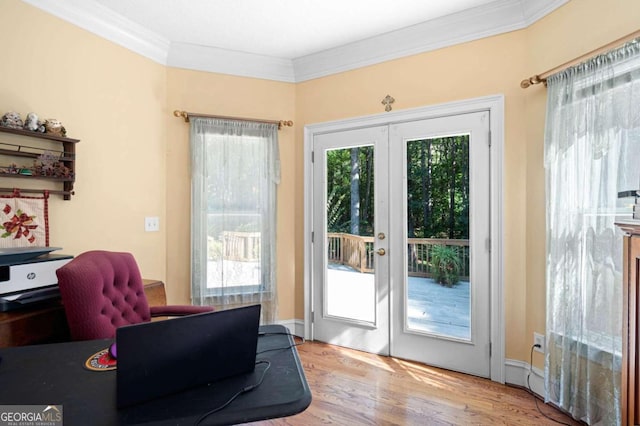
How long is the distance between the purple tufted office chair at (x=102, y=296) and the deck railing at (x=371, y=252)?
1.52 meters

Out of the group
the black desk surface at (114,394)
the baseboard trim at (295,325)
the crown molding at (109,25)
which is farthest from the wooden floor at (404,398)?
the crown molding at (109,25)

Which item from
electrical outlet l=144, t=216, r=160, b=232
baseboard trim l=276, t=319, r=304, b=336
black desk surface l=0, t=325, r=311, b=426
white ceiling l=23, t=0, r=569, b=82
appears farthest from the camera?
baseboard trim l=276, t=319, r=304, b=336

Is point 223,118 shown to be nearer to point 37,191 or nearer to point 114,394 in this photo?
point 37,191

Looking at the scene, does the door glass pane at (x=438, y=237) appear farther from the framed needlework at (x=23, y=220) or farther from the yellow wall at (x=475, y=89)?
the framed needlework at (x=23, y=220)

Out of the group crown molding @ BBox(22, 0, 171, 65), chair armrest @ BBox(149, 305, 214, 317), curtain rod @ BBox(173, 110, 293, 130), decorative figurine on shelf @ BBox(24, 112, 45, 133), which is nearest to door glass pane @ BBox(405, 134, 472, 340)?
curtain rod @ BBox(173, 110, 293, 130)

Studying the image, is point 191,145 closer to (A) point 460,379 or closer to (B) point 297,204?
(B) point 297,204

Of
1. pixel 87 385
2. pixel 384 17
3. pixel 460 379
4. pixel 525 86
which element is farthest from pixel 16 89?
pixel 460 379

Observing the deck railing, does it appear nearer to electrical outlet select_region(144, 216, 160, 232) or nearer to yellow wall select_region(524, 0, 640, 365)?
yellow wall select_region(524, 0, 640, 365)

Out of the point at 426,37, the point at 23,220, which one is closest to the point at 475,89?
Answer: the point at 426,37

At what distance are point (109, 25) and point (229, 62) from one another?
0.95m

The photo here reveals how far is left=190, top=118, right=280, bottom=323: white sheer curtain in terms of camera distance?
296cm

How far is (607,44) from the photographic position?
1.77 metres

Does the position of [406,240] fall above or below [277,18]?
below

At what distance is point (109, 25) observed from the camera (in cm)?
248
